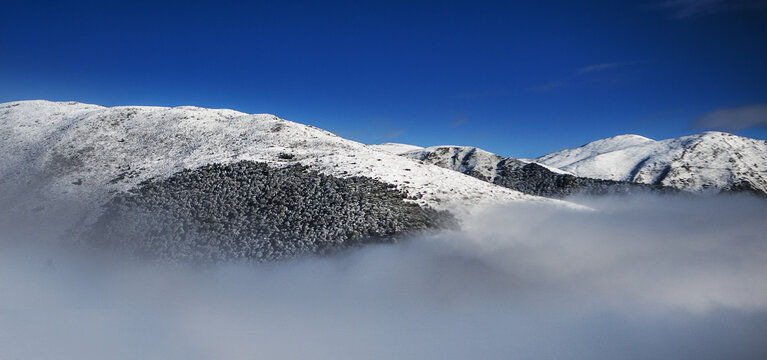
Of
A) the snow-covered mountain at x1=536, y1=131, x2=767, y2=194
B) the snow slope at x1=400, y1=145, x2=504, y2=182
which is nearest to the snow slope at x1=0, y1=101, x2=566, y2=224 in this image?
the snow slope at x1=400, y1=145, x2=504, y2=182

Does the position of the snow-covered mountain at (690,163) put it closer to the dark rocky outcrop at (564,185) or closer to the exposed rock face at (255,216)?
the dark rocky outcrop at (564,185)

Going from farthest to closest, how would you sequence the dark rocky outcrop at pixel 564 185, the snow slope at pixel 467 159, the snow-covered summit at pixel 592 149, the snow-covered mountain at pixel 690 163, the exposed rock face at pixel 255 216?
the snow-covered summit at pixel 592 149 < the snow-covered mountain at pixel 690 163 < the snow slope at pixel 467 159 < the dark rocky outcrop at pixel 564 185 < the exposed rock face at pixel 255 216

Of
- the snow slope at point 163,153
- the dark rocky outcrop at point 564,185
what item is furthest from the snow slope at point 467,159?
the snow slope at point 163,153

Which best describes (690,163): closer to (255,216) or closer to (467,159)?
(467,159)

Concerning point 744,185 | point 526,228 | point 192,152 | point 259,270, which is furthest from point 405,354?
point 744,185

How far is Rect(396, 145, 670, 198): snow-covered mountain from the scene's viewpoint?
43.6 meters

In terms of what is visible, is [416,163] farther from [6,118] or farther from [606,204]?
[6,118]

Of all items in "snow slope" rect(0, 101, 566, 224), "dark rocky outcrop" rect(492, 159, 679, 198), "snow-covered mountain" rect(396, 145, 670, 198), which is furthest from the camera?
"snow-covered mountain" rect(396, 145, 670, 198)

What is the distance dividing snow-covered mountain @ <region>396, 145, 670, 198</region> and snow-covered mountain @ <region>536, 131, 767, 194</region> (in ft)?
88.3

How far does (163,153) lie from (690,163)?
85.0 meters

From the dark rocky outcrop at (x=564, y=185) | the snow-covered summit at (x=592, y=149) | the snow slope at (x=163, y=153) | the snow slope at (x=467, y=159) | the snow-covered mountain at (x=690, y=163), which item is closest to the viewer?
the snow slope at (x=163, y=153)

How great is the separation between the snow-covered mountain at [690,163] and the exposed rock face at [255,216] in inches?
2441

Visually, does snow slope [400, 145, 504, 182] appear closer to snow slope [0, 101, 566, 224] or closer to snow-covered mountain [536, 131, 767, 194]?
snow slope [0, 101, 566, 224]

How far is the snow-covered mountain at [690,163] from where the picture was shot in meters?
64.1
